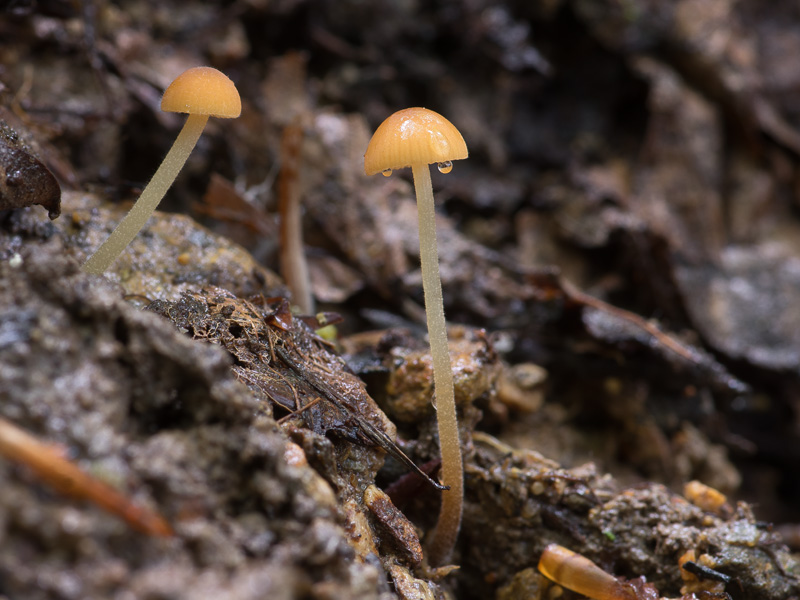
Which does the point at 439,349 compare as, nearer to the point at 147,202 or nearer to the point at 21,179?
the point at 147,202

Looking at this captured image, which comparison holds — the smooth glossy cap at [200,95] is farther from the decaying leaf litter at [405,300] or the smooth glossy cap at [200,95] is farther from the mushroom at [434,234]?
the decaying leaf litter at [405,300]

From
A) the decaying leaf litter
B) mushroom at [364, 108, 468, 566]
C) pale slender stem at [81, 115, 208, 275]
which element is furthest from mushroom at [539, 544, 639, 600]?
pale slender stem at [81, 115, 208, 275]

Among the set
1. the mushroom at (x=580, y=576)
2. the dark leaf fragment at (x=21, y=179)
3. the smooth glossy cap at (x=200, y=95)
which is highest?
the smooth glossy cap at (x=200, y=95)

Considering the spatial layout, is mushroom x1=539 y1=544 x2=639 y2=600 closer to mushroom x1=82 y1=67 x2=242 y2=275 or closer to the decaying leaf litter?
the decaying leaf litter

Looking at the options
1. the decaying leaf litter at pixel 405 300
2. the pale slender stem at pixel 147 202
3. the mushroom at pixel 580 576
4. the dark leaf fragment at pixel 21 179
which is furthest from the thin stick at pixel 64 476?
the mushroom at pixel 580 576

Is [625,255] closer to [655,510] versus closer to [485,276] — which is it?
[485,276]

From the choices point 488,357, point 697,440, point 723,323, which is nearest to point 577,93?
point 723,323

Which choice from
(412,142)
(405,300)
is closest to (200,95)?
(412,142)
